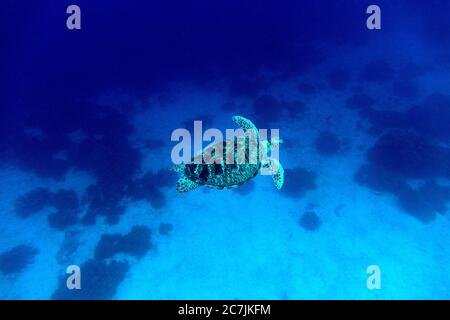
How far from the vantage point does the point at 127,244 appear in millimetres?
18656

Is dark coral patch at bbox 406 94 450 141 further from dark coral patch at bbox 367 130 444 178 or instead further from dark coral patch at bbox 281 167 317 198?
dark coral patch at bbox 281 167 317 198

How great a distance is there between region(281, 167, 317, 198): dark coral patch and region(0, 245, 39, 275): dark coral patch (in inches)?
658

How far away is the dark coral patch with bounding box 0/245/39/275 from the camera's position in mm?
18031

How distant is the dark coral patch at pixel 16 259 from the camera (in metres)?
18.0

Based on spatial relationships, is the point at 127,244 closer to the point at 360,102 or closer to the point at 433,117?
the point at 360,102

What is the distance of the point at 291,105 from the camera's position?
28172 mm

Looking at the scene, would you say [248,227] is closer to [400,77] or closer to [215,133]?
[215,133]

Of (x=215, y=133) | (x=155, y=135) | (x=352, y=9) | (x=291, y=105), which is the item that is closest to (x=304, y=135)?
(x=291, y=105)

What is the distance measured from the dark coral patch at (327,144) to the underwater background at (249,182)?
0.13 m

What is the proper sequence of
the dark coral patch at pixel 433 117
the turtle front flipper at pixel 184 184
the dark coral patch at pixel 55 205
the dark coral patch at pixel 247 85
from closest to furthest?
the turtle front flipper at pixel 184 184 < the dark coral patch at pixel 55 205 < the dark coral patch at pixel 433 117 < the dark coral patch at pixel 247 85

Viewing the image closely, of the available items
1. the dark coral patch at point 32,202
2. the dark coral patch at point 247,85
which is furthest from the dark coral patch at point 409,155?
the dark coral patch at point 32,202

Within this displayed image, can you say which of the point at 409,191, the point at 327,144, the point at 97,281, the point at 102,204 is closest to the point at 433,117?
the point at 409,191

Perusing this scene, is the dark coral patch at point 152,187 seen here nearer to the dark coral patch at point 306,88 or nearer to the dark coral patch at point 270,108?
the dark coral patch at point 270,108

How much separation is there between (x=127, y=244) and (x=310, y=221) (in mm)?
11601
